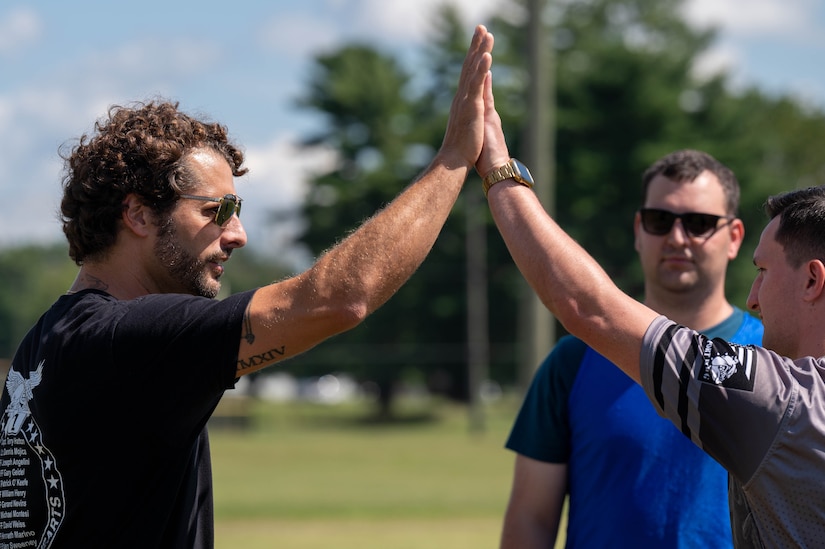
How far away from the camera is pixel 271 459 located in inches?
1334

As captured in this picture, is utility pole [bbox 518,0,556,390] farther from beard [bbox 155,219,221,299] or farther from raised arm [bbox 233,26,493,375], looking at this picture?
raised arm [bbox 233,26,493,375]

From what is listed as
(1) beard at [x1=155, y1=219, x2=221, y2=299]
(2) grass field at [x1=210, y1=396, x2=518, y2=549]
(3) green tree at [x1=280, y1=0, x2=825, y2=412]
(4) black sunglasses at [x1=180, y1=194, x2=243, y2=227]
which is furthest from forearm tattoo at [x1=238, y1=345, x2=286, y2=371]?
(3) green tree at [x1=280, y1=0, x2=825, y2=412]

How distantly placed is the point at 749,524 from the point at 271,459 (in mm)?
31568

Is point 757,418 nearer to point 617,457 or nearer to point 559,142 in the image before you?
point 617,457

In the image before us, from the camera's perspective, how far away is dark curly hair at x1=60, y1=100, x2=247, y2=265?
356cm

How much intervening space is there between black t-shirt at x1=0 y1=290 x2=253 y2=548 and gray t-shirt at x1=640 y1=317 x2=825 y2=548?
1.23m

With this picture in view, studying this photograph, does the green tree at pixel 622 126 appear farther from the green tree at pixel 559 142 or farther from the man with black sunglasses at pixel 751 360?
the man with black sunglasses at pixel 751 360

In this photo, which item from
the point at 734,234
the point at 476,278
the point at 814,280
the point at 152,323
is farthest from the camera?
the point at 476,278

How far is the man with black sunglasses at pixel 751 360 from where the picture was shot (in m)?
2.95

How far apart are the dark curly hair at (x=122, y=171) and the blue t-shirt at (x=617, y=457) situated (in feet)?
6.34

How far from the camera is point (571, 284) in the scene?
3.23 m

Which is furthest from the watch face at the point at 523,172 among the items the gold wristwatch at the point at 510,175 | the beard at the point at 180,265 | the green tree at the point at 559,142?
the green tree at the point at 559,142

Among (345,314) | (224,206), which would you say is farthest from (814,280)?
(224,206)

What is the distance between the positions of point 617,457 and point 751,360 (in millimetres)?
1647
